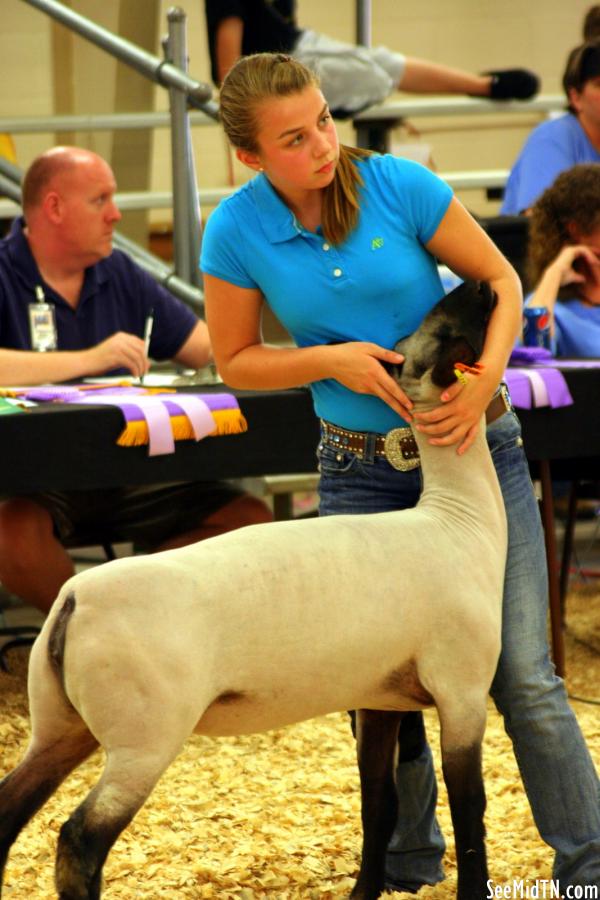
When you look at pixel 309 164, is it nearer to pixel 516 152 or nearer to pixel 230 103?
pixel 230 103

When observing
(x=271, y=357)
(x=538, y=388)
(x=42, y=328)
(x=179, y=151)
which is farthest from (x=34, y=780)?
(x=179, y=151)

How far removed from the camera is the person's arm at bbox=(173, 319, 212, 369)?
4809mm

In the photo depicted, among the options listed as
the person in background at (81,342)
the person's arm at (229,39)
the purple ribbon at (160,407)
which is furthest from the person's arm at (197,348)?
the person's arm at (229,39)

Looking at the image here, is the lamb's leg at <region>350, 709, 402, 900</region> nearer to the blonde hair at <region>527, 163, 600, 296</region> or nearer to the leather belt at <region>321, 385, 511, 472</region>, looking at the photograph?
the leather belt at <region>321, 385, 511, 472</region>

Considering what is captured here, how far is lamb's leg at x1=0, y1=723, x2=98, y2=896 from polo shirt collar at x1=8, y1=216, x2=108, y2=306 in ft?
8.75

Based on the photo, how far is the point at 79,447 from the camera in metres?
3.56

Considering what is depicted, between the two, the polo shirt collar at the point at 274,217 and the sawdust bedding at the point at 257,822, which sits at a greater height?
the polo shirt collar at the point at 274,217

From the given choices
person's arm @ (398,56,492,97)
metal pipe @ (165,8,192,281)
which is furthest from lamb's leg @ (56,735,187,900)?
person's arm @ (398,56,492,97)

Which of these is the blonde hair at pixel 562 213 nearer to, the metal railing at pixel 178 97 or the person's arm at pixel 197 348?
the person's arm at pixel 197 348

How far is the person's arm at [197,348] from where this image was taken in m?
4.81

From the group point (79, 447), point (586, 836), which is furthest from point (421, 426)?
point (79, 447)

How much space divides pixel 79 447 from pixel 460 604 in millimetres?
1623

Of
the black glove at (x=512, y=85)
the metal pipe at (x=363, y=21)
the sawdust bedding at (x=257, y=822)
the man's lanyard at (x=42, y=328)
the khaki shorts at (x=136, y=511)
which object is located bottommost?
the sawdust bedding at (x=257, y=822)

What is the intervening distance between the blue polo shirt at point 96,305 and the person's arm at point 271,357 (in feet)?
6.53
